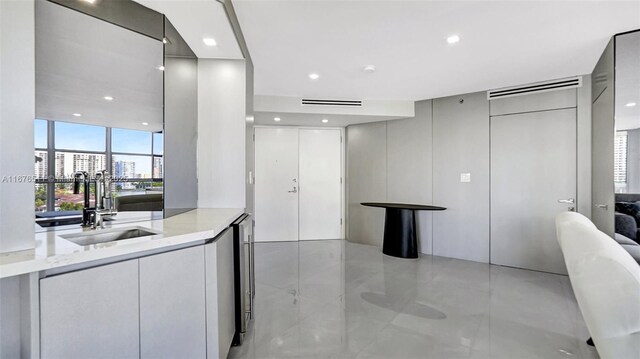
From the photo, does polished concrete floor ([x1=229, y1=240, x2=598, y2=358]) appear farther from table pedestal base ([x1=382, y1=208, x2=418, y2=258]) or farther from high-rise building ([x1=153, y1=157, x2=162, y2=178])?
high-rise building ([x1=153, y1=157, x2=162, y2=178])

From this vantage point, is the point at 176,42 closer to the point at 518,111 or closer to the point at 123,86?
the point at 123,86

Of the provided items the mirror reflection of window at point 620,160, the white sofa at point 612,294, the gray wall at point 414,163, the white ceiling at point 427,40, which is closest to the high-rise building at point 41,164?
the white ceiling at point 427,40

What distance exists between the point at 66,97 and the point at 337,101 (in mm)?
3464

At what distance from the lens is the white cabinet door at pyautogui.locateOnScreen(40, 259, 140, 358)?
1.07 m

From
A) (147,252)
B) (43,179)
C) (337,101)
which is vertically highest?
(337,101)

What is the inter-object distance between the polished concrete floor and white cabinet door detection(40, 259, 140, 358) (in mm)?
958

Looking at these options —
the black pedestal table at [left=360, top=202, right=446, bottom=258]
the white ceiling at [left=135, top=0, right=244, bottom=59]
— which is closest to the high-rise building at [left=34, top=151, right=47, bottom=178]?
the white ceiling at [left=135, top=0, right=244, bottom=59]

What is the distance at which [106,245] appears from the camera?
1232 mm

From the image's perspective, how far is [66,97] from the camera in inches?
65.0

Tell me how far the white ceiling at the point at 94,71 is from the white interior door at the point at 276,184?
3.22 meters

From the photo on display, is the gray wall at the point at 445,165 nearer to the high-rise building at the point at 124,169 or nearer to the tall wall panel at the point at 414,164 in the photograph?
the tall wall panel at the point at 414,164

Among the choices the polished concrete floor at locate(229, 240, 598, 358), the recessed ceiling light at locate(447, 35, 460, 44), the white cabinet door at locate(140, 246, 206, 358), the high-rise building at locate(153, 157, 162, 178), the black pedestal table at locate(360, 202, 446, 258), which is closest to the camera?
the white cabinet door at locate(140, 246, 206, 358)

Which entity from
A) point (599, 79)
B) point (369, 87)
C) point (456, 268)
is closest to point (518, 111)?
point (599, 79)

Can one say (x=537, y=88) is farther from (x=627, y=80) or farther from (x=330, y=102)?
(x=330, y=102)
